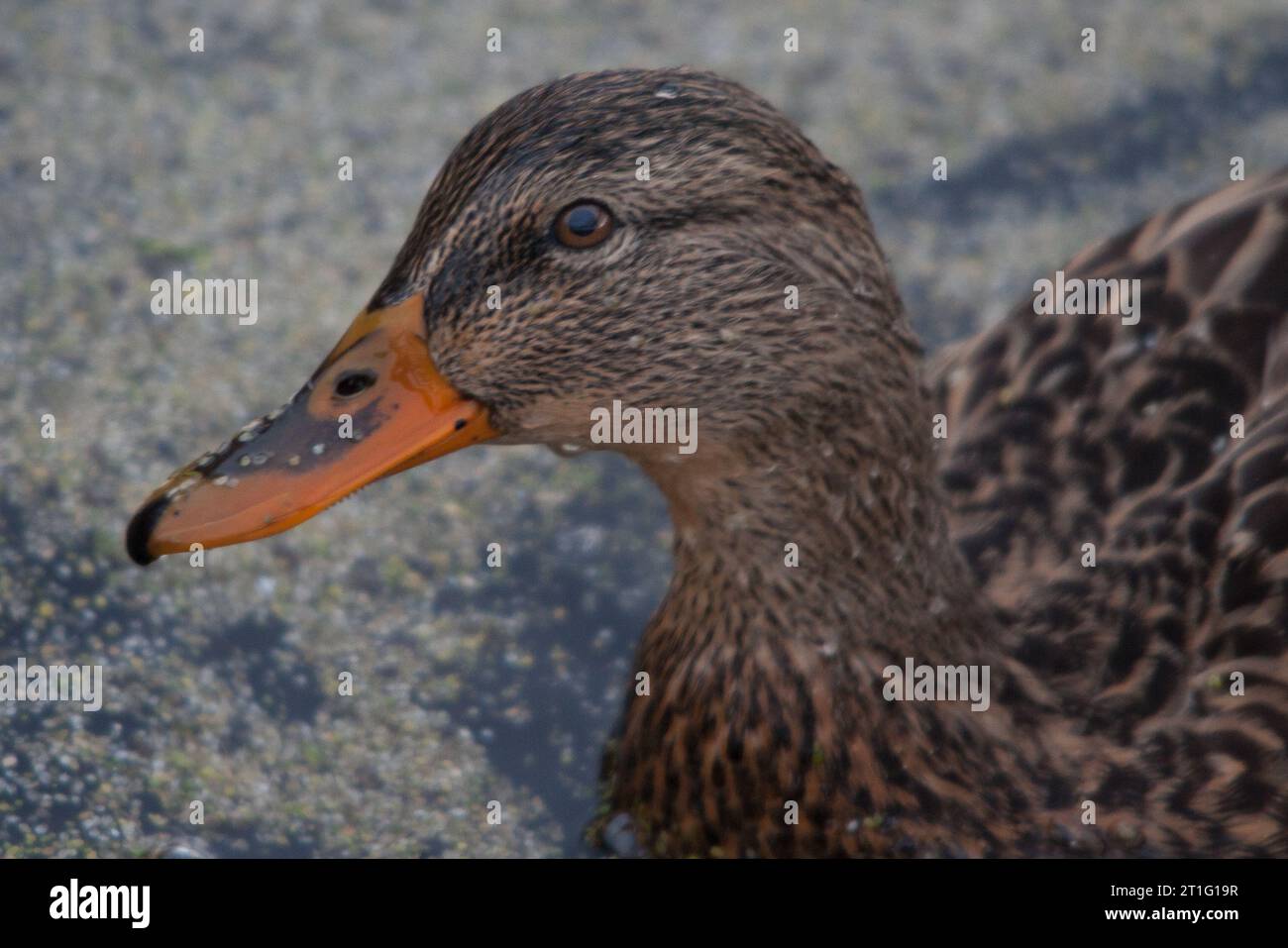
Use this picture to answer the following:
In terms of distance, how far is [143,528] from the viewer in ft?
9.52

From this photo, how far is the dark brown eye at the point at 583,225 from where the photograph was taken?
2.85 m

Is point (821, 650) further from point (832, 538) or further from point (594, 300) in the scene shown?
point (594, 300)

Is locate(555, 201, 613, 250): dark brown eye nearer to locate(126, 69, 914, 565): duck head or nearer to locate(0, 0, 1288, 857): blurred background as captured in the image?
locate(126, 69, 914, 565): duck head

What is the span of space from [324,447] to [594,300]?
506 millimetres

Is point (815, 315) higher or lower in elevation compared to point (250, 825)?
higher

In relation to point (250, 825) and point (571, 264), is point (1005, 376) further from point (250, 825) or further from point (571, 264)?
point (250, 825)

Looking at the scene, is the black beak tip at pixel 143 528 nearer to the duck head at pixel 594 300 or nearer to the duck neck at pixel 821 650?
the duck head at pixel 594 300

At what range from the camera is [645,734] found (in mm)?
Answer: 3480

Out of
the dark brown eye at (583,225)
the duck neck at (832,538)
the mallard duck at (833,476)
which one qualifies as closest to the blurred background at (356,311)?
the mallard duck at (833,476)

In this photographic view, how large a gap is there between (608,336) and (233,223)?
2255 mm

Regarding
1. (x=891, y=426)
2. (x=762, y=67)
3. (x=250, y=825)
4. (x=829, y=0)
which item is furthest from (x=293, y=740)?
(x=829, y=0)

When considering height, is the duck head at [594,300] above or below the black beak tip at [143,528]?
above

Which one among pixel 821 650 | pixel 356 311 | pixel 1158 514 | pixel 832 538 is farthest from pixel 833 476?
pixel 356 311

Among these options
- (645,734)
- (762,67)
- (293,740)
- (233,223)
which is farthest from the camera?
(762,67)
